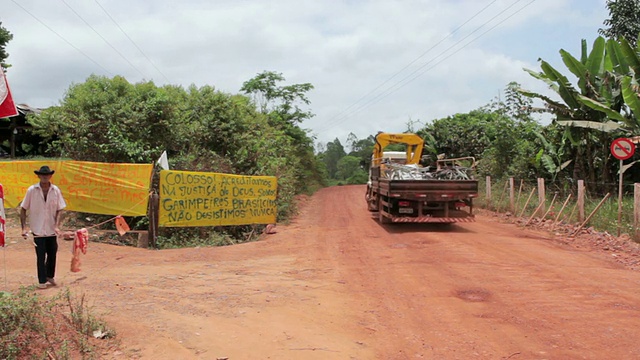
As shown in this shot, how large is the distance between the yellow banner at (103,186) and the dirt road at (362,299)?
1.26 meters

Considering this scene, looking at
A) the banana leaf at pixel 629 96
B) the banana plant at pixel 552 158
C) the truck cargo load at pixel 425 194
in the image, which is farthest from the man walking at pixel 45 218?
the banana plant at pixel 552 158

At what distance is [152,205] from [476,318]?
25.5 feet

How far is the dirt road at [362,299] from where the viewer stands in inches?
188

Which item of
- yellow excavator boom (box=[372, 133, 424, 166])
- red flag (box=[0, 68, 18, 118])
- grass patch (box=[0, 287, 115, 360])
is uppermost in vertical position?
yellow excavator boom (box=[372, 133, 424, 166])

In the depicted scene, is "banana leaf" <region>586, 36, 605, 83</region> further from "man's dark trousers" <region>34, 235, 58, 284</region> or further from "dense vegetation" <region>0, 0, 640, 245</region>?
"man's dark trousers" <region>34, 235, 58, 284</region>

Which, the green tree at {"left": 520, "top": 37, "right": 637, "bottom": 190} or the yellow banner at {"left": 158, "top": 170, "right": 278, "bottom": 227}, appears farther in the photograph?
the green tree at {"left": 520, "top": 37, "right": 637, "bottom": 190}

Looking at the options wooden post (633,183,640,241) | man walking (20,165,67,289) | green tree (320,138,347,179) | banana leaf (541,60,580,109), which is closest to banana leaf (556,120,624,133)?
banana leaf (541,60,580,109)

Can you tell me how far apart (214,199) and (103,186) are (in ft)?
8.64

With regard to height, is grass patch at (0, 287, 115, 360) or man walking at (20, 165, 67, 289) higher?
man walking at (20, 165, 67, 289)

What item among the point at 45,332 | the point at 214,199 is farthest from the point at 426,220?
the point at 45,332

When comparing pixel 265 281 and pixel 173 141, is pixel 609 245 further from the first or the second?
pixel 173 141

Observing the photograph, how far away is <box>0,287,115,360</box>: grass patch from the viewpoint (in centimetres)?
397

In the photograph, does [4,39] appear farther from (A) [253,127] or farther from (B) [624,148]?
(B) [624,148]

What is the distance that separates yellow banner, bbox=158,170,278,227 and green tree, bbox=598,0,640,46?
19.0 metres
